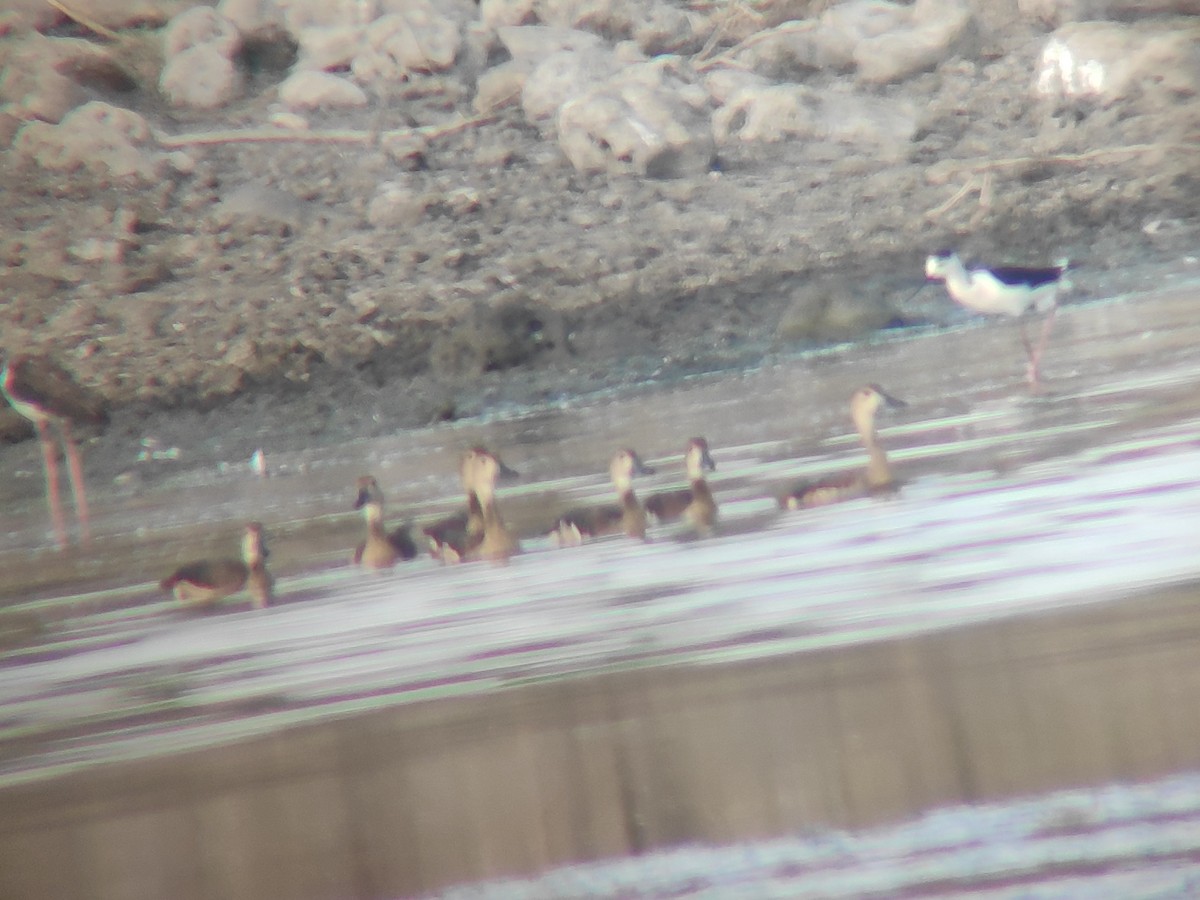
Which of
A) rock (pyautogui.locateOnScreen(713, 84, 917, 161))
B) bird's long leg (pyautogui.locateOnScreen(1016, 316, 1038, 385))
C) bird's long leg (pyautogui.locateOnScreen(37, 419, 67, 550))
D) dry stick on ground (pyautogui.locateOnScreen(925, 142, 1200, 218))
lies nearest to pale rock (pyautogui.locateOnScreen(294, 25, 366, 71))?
rock (pyautogui.locateOnScreen(713, 84, 917, 161))

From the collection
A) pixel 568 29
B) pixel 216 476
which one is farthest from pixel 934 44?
pixel 216 476

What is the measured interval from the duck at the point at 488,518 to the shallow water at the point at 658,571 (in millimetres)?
47

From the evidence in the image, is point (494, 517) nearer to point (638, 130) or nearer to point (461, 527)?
point (461, 527)

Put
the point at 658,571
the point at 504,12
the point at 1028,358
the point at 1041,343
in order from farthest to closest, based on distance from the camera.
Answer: the point at 504,12, the point at 1041,343, the point at 1028,358, the point at 658,571

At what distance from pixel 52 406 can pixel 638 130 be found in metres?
1.99

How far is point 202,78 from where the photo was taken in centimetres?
538

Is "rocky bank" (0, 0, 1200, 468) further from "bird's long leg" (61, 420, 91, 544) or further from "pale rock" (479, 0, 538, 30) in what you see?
"bird's long leg" (61, 420, 91, 544)

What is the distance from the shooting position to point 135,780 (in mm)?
2092

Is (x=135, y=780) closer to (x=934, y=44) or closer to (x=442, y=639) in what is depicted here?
(x=442, y=639)

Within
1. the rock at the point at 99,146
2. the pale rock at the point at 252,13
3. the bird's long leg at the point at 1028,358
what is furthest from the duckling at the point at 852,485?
the rock at the point at 99,146

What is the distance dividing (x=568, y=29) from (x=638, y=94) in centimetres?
38

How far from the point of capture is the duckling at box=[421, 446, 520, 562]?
3.04 m

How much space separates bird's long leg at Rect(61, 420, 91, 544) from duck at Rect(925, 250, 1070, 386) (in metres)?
2.44

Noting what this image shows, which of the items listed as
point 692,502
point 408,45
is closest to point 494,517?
point 692,502
